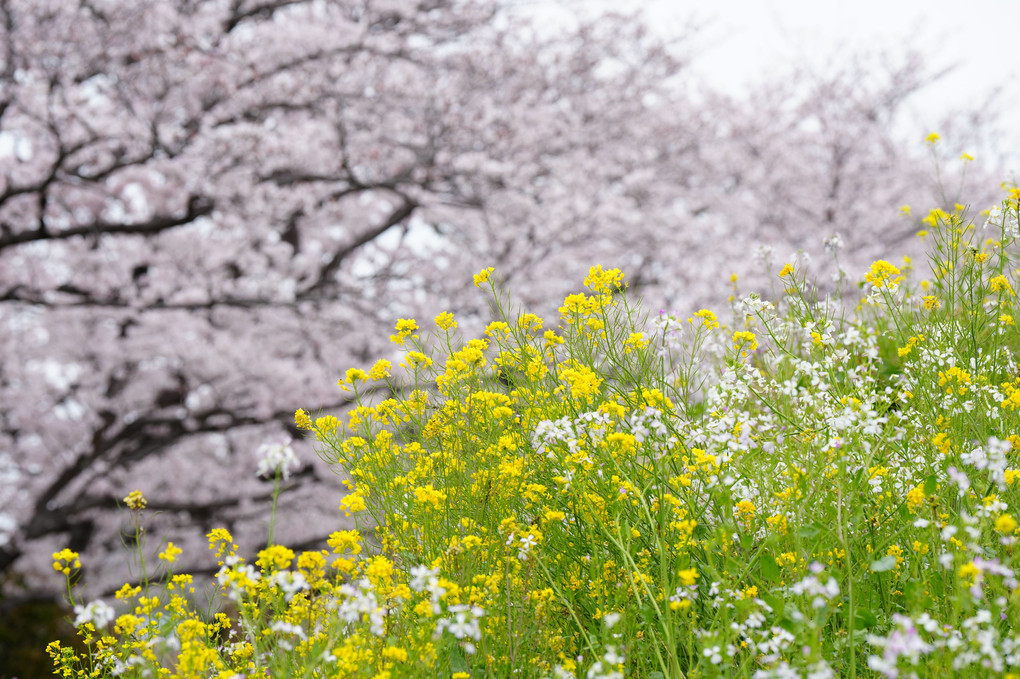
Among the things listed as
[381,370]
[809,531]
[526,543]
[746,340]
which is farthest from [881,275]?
[381,370]

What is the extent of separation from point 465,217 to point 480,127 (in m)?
1.32

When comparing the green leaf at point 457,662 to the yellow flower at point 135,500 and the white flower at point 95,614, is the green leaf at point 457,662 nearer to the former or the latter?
the white flower at point 95,614

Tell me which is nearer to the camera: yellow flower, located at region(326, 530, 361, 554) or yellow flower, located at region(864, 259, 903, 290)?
yellow flower, located at region(326, 530, 361, 554)

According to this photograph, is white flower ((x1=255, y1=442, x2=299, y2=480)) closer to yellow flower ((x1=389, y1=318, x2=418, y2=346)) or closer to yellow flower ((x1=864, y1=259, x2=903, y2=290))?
yellow flower ((x1=389, y1=318, x2=418, y2=346))

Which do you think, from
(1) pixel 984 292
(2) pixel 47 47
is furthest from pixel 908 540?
(2) pixel 47 47

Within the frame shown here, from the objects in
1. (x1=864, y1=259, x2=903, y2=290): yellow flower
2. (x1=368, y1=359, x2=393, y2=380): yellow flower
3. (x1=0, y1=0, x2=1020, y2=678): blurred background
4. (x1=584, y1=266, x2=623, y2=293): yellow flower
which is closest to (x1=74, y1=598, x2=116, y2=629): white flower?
(x1=368, y1=359, x2=393, y2=380): yellow flower

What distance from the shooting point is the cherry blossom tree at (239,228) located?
29.4ft

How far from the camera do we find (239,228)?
10133mm

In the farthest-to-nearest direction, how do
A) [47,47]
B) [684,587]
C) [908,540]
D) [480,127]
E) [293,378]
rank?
[480,127] < [293,378] < [47,47] < [908,540] < [684,587]

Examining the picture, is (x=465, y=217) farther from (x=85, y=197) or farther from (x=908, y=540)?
(x=908, y=540)

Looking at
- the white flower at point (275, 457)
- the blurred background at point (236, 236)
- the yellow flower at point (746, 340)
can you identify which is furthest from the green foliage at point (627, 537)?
the blurred background at point (236, 236)

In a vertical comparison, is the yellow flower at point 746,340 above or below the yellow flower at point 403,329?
above

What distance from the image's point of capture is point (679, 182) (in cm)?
1526

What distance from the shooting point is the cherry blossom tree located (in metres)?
8.95
